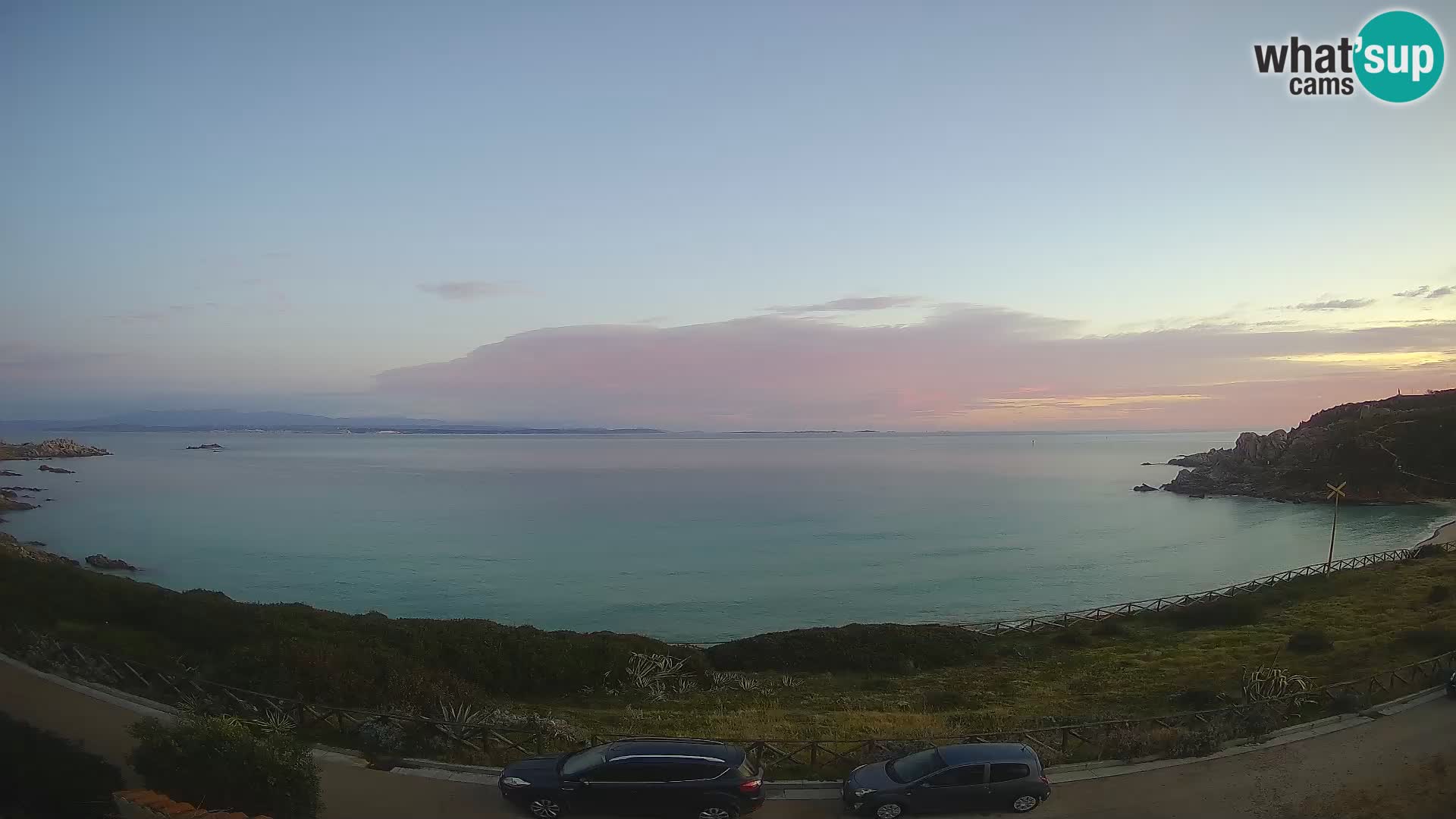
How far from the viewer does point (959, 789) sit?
12391 mm

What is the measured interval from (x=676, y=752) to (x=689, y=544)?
55.1m

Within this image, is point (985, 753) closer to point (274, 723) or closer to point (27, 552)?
point (274, 723)

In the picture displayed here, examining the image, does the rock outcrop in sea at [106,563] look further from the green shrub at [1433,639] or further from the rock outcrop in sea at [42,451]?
the rock outcrop in sea at [42,451]

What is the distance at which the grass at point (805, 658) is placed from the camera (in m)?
19.8

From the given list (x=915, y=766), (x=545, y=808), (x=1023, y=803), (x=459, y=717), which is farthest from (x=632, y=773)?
(x=1023, y=803)

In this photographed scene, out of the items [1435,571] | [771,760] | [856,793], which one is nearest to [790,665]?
[771,760]

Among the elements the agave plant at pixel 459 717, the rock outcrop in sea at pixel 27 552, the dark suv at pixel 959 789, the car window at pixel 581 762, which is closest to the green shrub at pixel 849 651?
the agave plant at pixel 459 717

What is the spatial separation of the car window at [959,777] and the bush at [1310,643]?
21.5 meters

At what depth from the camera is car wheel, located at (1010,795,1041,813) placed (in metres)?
12.5

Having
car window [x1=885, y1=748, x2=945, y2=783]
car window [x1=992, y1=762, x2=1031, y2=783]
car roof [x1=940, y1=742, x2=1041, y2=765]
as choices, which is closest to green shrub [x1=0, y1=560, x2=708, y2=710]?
car window [x1=885, y1=748, x2=945, y2=783]

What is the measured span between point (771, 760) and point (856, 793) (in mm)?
2810

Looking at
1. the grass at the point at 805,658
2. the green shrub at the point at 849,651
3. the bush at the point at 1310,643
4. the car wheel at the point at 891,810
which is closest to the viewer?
the car wheel at the point at 891,810

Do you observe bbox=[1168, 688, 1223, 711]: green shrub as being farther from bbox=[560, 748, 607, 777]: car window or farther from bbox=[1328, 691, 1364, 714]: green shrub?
bbox=[560, 748, 607, 777]: car window

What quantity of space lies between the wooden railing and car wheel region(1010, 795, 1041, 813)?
235 centimetres
